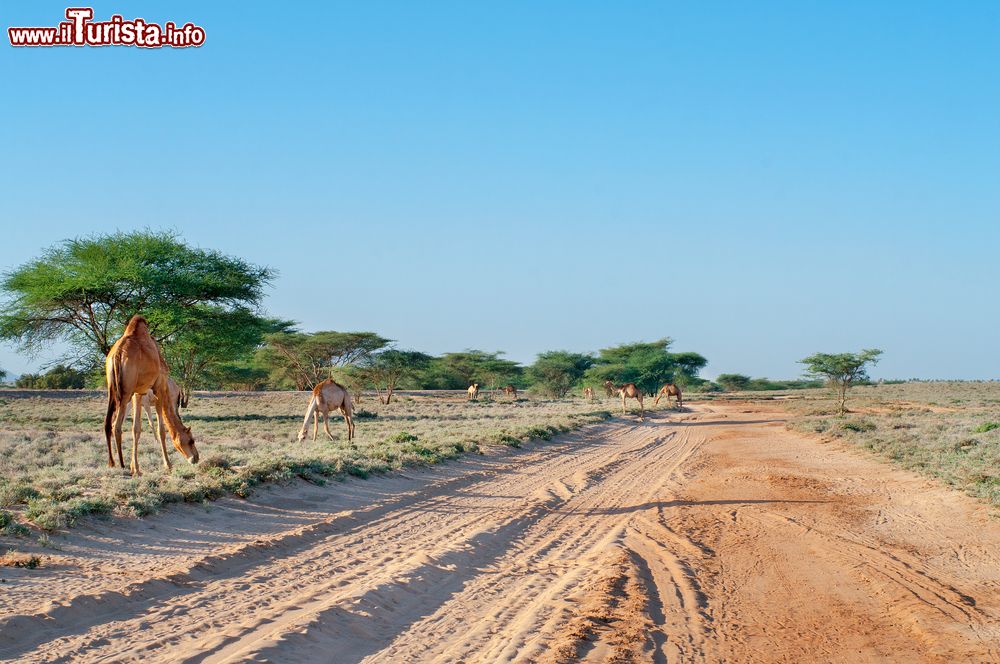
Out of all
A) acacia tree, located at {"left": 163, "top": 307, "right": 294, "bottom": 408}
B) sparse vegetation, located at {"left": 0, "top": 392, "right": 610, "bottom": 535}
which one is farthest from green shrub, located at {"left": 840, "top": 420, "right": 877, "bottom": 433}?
acacia tree, located at {"left": 163, "top": 307, "right": 294, "bottom": 408}

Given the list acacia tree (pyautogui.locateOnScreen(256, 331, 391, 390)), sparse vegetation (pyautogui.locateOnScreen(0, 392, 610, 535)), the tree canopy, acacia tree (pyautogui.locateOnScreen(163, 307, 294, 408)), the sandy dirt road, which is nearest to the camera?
the sandy dirt road

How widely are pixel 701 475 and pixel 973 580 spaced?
29.7 ft

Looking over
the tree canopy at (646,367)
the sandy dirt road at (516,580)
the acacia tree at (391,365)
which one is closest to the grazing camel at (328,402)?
the sandy dirt road at (516,580)

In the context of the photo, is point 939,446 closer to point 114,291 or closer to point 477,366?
point 114,291

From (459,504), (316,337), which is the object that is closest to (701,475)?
(459,504)

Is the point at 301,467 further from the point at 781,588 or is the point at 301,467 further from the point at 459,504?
the point at 781,588

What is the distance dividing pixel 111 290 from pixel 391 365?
102 feet

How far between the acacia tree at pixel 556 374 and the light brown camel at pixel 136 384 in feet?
212

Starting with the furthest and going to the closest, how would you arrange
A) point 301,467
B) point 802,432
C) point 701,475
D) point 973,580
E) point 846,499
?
point 802,432 < point 701,475 < point 846,499 < point 301,467 < point 973,580

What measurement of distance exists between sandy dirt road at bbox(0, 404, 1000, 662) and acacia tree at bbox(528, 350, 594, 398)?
62.9 m

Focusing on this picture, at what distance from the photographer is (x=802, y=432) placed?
30656 mm

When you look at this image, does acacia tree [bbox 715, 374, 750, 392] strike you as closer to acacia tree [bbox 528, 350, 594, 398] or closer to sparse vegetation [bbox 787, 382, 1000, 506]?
acacia tree [bbox 528, 350, 594, 398]

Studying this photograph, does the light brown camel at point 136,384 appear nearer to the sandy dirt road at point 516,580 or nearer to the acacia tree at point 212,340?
the sandy dirt road at point 516,580

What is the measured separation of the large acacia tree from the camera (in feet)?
98.4
